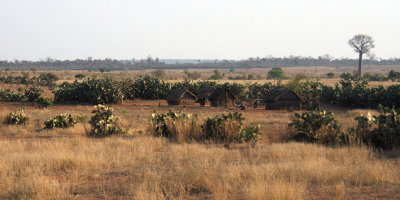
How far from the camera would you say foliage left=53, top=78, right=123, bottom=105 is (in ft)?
95.7

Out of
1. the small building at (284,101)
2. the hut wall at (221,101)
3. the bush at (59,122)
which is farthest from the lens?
the hut wall at (221,101)

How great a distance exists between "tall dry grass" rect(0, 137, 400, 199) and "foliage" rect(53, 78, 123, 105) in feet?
64.0

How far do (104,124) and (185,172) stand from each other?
21.9 feet

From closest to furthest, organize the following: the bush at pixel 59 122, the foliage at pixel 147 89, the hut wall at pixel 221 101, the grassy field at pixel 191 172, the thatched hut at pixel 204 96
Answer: the grassy field at pixel 191 172
the bush at pixel 59 122
the hut wall at pixel 221 101
the thatched hut at pixel 204 96
the foliage at pixel 147 89

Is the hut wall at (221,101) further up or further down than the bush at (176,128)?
further down

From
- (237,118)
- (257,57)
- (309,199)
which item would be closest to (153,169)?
(309,199)

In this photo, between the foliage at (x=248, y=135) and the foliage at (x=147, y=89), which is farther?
the foliage at (x=147, y=89)

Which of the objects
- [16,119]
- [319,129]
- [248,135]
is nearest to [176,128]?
[248,135]

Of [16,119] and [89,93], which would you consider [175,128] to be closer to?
[16,119]

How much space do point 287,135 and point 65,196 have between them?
7549 mm

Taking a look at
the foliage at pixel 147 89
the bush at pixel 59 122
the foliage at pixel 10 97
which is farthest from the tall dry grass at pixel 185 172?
the foliage at pixel 147 89

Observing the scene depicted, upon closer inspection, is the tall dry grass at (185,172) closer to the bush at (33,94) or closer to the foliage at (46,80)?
the bush at (33,94)

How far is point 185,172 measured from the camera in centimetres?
666

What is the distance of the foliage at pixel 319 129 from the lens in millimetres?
10695
